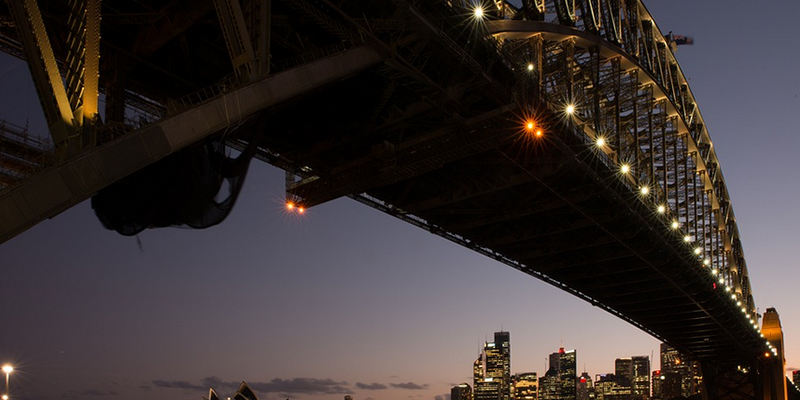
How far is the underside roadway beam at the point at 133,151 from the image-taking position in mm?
11750

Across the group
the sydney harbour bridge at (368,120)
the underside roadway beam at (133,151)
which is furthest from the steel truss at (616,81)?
the underside roadway beam at (133,151)

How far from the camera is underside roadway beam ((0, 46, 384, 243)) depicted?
1175 centimetres

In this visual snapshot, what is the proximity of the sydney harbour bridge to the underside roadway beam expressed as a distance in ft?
0.11

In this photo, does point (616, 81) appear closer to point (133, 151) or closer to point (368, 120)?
point (368, 120)

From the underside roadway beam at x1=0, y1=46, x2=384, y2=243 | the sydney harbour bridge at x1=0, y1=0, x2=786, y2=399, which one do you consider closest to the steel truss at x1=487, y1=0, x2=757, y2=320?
the sydney harbour bridge at x1=0, y1=0, x2=786, y2=399

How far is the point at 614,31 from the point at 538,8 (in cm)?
1168

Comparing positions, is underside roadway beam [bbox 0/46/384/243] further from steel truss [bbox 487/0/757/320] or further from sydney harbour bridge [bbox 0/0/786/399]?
steel truss [bbox 487/0/757/320]

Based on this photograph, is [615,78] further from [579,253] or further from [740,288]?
[740,288]

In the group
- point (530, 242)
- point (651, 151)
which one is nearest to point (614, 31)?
point (651, 151)

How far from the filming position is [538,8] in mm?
36125

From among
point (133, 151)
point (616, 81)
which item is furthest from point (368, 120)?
point (616, 81)

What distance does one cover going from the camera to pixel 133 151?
1373 centimetres

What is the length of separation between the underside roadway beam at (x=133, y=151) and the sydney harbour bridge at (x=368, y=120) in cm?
3

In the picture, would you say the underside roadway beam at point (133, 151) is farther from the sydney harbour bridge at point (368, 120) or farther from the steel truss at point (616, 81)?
the steel truss at point (616, 81)
